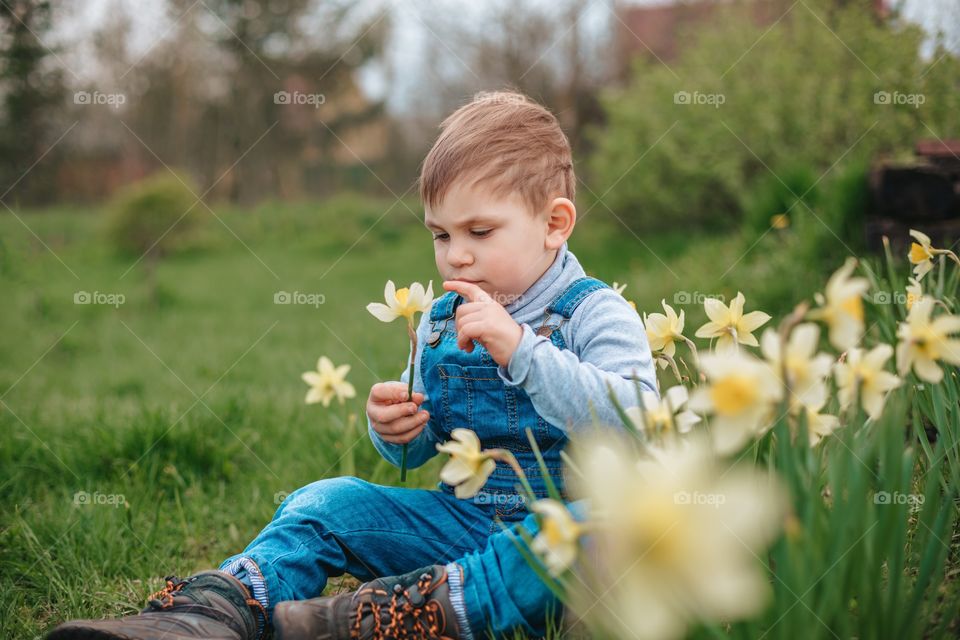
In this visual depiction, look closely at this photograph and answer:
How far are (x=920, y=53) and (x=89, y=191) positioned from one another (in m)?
12.6

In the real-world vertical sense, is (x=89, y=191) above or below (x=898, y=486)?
above

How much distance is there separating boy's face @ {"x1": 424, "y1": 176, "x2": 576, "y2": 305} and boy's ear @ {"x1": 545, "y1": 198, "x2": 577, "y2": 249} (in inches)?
2.2

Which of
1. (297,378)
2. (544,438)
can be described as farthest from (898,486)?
(297,378)

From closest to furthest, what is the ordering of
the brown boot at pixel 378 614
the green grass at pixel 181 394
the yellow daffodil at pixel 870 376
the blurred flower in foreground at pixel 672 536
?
1. the blurred flower in foreground at pixel 672 536
2. the yellow daffodil at pixel 870 376
3. the brown boot at pixel 378 614
4. the green grass at pixel 181 394

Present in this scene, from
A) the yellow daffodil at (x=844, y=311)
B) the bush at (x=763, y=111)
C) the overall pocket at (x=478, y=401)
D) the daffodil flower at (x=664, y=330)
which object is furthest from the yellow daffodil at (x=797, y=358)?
the bush at (x=763, y=111)

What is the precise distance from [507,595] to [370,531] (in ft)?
1.27

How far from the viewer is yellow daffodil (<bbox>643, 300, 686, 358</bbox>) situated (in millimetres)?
1628

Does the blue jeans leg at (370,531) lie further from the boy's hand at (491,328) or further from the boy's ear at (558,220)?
the boy's ear at (558,220)

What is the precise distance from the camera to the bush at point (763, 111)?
466cm

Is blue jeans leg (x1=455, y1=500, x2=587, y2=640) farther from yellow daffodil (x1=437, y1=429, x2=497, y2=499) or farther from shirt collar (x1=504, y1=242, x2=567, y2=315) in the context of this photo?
shirt collar (x1=504, y1=242, x2=567, y2=315)

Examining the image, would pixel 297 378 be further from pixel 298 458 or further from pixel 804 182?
pixel 804 182

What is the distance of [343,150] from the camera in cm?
1488

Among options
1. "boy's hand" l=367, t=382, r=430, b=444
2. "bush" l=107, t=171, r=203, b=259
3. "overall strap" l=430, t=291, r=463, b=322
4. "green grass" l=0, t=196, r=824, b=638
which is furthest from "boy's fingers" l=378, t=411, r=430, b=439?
"bush" l=107, t=171, r=203, b=259

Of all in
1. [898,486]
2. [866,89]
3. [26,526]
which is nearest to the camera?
[898,486]
